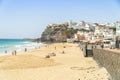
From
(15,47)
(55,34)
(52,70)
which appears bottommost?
(15,47)

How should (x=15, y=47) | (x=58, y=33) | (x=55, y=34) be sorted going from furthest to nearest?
(x=55, y=34)
(x=58, y=33)
(x=15, y=47)

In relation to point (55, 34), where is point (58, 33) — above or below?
above

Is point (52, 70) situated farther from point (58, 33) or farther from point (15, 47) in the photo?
point (58, 33)

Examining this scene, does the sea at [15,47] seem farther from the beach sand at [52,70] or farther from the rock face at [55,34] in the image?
the beach sand at [52,70]

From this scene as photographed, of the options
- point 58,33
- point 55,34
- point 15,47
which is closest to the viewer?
point 15,47

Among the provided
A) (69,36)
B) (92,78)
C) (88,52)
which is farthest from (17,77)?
(69,36)

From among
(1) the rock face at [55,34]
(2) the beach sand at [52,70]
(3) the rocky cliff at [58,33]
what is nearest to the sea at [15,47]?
(1) the rock face at [55,34]

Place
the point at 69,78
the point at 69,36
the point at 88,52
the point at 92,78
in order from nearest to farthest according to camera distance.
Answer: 1. the point at 92,78
2. the point at 69,78
3. the point at 88,52
4. the point at 69,36

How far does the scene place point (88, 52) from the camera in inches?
1259

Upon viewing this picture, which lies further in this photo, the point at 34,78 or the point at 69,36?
the point at 69,36

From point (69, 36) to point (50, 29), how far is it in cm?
1508

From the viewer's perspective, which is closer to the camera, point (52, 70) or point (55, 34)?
point (52, 70)

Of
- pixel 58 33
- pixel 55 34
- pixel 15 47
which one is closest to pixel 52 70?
pixel 15 47

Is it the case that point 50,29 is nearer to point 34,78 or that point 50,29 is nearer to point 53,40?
point 53,40
